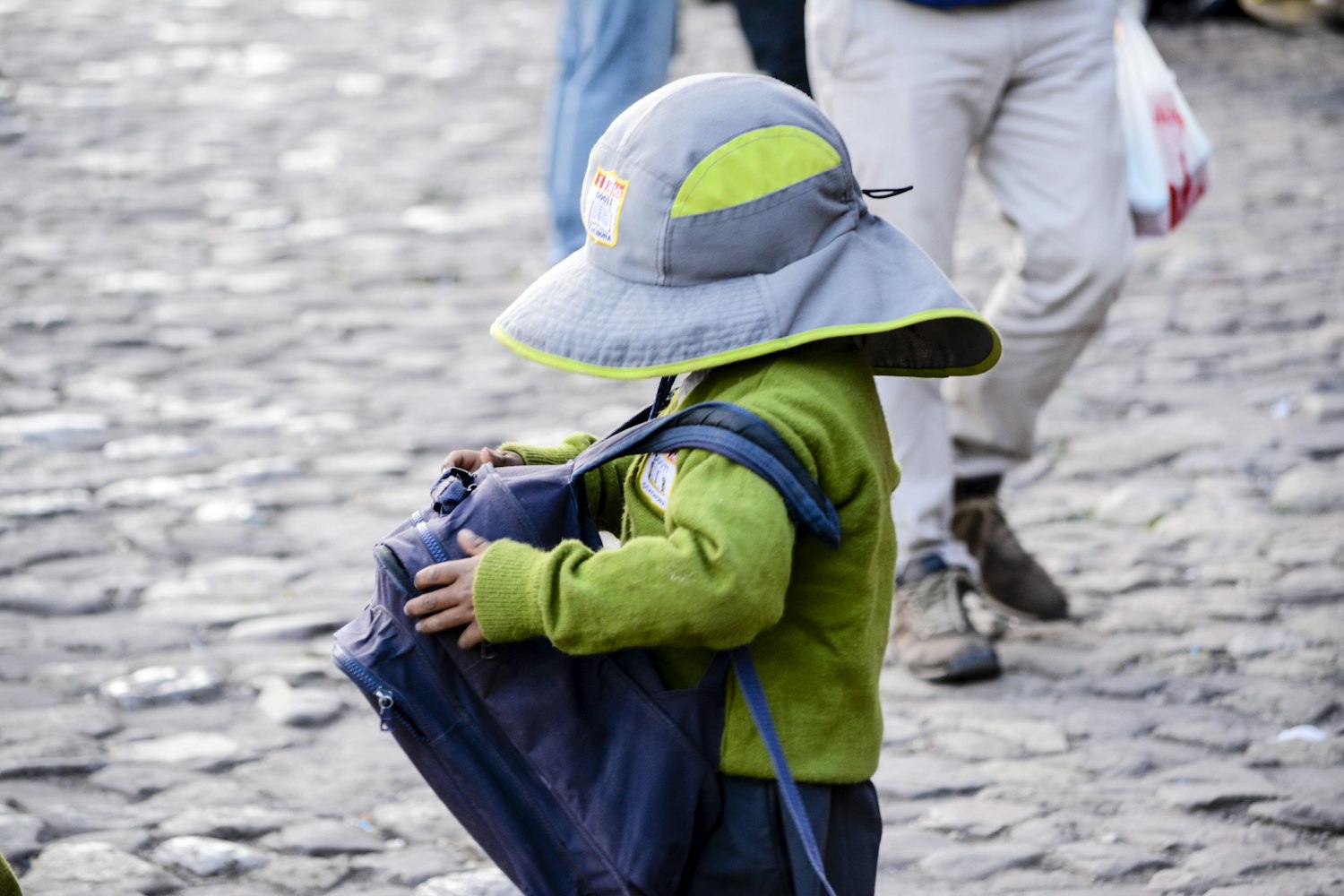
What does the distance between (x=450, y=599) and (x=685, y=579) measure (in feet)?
1.08

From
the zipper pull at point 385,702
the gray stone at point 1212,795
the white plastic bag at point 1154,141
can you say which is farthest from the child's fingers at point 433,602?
the white plastic bag at point 1154,141

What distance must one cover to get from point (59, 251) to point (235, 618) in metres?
3.88

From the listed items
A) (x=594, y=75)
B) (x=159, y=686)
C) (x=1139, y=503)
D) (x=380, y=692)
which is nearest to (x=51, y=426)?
(x=159, y=686)

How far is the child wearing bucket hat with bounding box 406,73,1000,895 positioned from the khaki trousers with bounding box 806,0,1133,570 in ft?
4.74

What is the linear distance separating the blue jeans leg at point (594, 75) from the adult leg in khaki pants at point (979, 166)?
210 cm

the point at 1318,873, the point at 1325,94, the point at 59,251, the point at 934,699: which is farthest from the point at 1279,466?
the point at 1325,94

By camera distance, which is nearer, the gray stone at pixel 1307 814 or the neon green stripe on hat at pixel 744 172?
the neon green stripe on hat at pixel 744 172

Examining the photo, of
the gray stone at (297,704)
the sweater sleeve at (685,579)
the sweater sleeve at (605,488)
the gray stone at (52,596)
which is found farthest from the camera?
the gray stone at (52,596)

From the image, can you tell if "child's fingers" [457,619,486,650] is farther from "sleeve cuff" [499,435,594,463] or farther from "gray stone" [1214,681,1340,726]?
"gray stone" [1214,681,1340,726]

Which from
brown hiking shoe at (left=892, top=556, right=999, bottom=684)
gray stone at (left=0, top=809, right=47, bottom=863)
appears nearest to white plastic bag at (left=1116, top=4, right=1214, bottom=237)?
brown hiking shoe at (left=892, top=556, right=999, bottom=684)

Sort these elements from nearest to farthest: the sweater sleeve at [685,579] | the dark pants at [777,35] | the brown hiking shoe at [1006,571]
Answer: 1. the sweater sleeve at [685,579]
2. the brown hiking shoe at [1006,571]
3. the dark pants at [777,35]

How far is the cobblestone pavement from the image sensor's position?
9.78 feet

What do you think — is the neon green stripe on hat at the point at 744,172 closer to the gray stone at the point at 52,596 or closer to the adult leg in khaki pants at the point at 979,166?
the adult leg in khaki pants at the point at 979,166

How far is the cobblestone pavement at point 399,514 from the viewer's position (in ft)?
9.78
